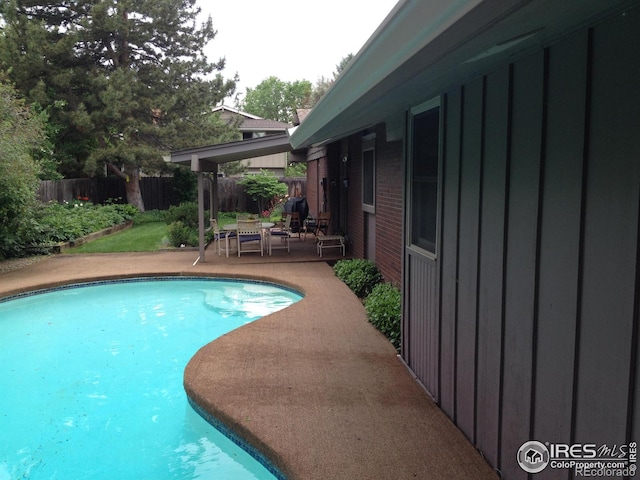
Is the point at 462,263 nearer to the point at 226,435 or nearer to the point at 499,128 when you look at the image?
the point at 499,128

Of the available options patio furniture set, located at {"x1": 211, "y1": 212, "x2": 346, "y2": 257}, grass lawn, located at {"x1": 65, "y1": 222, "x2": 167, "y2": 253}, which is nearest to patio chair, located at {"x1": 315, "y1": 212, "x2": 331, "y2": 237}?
patio furniture set, located at {"x1": 211, "y1": 212, "x2": 346, "y2": 257}

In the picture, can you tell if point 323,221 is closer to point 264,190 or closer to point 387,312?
point 387,312

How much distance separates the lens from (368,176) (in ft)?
32.3

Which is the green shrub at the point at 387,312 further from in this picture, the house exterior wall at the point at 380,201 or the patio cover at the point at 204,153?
the patio cover at the point at 204,153

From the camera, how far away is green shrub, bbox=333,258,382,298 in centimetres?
841

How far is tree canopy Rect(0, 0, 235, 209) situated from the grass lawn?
178 inches

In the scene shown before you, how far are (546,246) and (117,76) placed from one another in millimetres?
20228

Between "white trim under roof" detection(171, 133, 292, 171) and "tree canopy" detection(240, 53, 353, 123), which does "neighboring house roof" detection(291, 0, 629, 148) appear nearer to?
"white trim under roof" detection(171, 133, 292, 171)

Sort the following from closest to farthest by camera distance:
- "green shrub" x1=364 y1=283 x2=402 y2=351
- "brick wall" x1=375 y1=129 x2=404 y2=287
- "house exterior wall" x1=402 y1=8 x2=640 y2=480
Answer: "house exterior wall" x1=402 y1=8 x2=640 y2=480 < "green shrub" x1=364 y1=283 x2=402 y2=351 < "brick wall" x1=375 y1=129 x2=404 y2=287

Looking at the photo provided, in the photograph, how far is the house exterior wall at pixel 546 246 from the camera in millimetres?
1871

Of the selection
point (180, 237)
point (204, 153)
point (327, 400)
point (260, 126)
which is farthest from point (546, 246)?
point (260, 126)

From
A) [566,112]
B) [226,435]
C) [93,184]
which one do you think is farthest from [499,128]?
[93,184]

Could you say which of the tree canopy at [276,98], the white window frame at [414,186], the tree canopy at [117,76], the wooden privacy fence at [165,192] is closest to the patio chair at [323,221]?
the white window frame at [414,186]

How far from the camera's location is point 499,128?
111 inches
